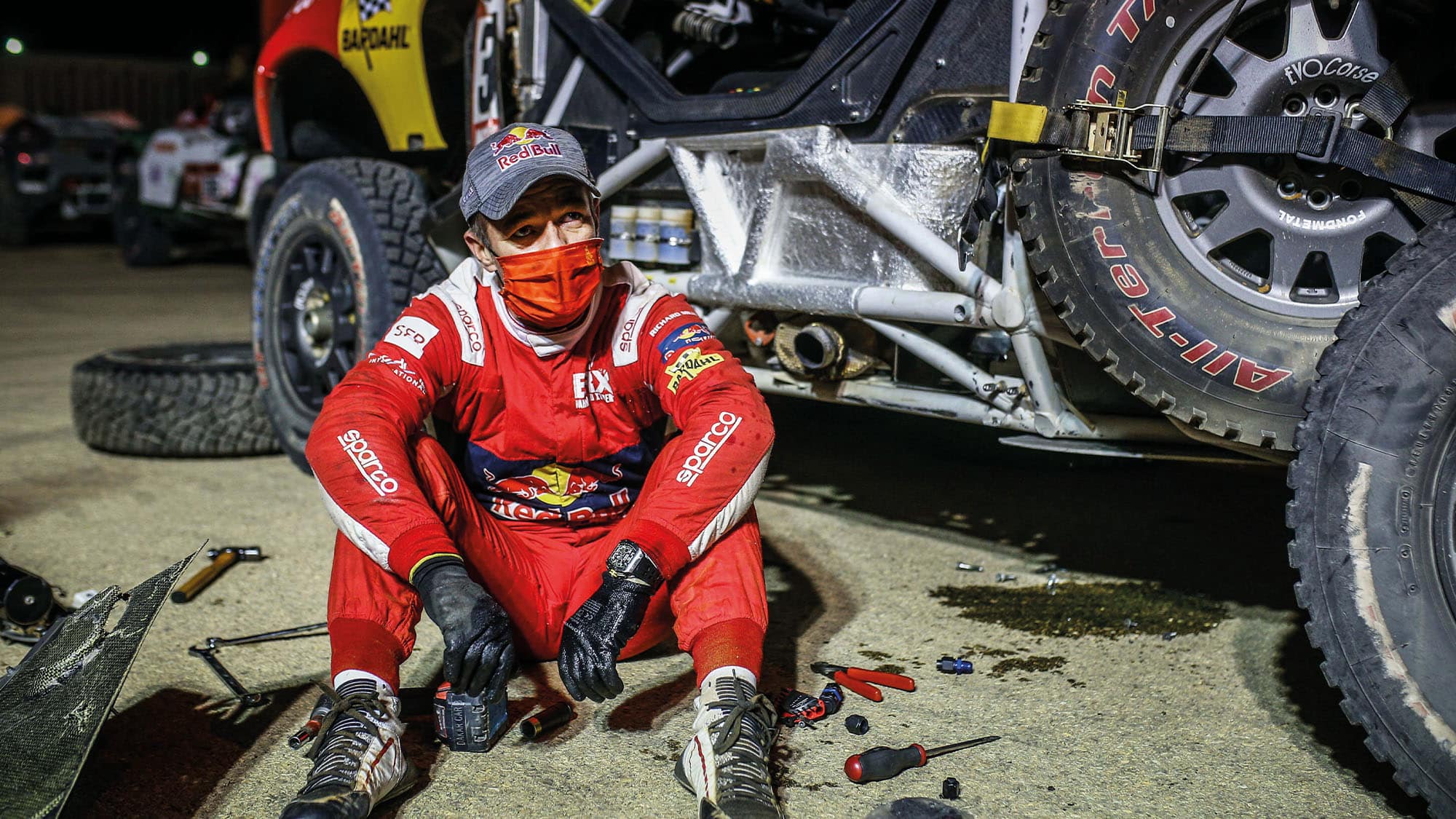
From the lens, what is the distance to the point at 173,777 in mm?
2287

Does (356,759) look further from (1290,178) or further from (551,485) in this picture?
(1290,178)

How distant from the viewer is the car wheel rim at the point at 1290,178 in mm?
2301

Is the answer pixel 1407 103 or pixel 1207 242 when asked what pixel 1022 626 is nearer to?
pixel 1207 242

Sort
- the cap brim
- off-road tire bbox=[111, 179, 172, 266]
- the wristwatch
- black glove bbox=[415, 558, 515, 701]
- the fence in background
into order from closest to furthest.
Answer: black glove bbox=[415, 558, 515, 701] → the wristwatch → the cap brim → off-road tire bbox=[111, 179, 172, 266] → the fence in background

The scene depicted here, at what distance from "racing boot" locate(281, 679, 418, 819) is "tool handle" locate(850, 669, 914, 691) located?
101 centimetres

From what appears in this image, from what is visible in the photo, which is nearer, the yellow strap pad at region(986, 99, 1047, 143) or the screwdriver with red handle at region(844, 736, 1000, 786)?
the screwdriver with red handle at region(844, 736, 1000, 786)

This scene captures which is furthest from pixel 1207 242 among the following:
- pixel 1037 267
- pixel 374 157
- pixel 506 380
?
pixel 374 157

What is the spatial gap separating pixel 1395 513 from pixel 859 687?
1132 millimetres

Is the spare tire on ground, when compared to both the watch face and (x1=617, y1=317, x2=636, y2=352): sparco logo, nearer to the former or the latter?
(x1=617, y1=317, x2=636, y2=352): sparco logo

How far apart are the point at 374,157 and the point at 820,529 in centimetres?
264

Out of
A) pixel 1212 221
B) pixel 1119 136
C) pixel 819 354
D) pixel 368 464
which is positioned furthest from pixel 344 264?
pixel 1212 221

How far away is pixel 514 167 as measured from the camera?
8.38 ft

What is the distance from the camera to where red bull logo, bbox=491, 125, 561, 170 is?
2.58 m

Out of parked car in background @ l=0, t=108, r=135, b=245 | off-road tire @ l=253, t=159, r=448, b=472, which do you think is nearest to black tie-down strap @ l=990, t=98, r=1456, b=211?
off-road tire @ l=253, t=159, r=448, b=472
